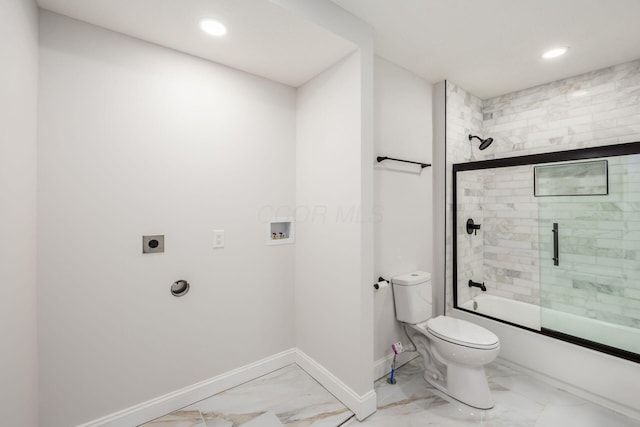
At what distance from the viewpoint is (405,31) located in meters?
1.88

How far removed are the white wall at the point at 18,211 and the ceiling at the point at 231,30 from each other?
0.31 m

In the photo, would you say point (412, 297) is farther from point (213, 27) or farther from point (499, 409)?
point (213, 27)

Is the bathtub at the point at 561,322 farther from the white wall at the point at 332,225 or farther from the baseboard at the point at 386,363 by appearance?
the white wall at the point at 332,225

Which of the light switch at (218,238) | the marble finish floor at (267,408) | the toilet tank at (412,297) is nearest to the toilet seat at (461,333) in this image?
the toilet tank at (412,297)

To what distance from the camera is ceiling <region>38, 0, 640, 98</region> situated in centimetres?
142

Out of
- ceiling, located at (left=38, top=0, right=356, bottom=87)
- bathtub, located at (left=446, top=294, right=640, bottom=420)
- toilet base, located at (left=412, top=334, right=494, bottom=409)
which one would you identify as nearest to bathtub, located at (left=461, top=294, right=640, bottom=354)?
bathtub, located at (left=446, top=294, right=640, bottom=420)

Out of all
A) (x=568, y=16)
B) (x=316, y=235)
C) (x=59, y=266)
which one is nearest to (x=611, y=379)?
(x=316, y=235)

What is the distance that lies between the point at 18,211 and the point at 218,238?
974 millimetres

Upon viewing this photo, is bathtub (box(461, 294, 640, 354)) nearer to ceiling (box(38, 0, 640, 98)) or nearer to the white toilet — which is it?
the white toilet

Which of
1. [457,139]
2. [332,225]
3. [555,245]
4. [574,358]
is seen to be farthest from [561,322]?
[332,225]

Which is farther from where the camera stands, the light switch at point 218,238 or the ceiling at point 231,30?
the light switch at point 218,238

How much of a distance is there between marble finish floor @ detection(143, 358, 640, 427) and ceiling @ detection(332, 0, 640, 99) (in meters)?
2.57

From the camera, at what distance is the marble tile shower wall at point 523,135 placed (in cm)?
230

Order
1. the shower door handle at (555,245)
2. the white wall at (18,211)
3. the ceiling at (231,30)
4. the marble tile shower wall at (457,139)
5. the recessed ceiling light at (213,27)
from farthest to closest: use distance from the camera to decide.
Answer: the marble tile shower wall at (457,139) → the shower door handle at (555,245) → the recessed ceiling light at (213,27) → the ceiling at (231,30) → the white wall at (18,211)
